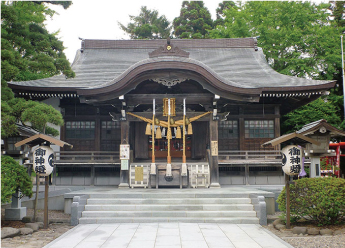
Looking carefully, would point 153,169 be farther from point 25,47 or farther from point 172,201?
point 25,47

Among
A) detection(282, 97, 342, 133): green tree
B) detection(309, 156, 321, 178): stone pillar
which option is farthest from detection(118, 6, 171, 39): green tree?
detection(309, 156, 321, 178): stone pillar

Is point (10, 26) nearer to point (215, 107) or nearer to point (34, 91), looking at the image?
point (34, 91)

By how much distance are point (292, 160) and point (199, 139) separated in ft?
23.5

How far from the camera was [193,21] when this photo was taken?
125ft

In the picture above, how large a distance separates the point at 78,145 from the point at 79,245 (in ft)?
31.1

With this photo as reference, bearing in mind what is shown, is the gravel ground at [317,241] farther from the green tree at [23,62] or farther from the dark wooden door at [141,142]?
the dark wooden door at [141,142]

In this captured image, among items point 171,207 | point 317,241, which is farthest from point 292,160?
point 171,207

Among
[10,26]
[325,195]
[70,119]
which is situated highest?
[10,26]

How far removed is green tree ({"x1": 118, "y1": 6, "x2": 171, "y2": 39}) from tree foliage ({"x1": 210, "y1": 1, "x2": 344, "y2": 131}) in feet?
56.2

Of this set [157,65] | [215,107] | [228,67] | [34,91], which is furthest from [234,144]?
[34,91]

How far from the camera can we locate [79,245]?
739cm

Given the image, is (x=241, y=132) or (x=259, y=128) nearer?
(x=241, y=132)

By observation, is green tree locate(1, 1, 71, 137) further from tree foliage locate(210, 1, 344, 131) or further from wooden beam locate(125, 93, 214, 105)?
tree foliage locate(210, 1, 344, 131)

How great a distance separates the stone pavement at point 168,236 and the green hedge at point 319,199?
1.22m
